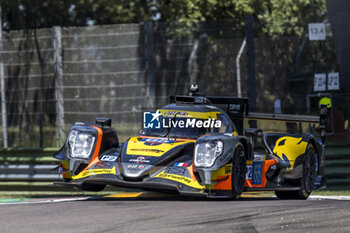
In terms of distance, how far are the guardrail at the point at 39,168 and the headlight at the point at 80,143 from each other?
3.17 meters

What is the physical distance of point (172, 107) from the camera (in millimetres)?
11508

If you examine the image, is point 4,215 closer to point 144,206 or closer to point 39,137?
point 144,206

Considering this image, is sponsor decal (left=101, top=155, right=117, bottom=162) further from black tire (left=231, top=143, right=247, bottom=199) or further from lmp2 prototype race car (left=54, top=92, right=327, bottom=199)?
black tire (left=231, top=143, right=247, bottom=199)

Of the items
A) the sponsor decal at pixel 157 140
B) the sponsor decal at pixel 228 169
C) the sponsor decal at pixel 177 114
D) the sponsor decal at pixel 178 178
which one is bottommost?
the sponsor decal at pixel 178 178

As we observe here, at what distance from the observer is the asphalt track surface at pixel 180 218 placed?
7203 mm

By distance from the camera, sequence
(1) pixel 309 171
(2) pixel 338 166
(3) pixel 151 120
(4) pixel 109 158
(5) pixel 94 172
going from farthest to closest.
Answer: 1. (2) pixel 338 166
2. (1) pixel 309 171
3. (3) pixel 151 120
4. (4) pixel 109 158
5. (5) pixel 94 172

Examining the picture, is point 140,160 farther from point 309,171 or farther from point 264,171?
point 309,171

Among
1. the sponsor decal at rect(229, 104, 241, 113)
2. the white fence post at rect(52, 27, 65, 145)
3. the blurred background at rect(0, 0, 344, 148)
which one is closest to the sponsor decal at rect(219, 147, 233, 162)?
the sponsor decal at rect(229, 104, 241, 113)

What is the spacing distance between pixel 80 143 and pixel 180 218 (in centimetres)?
337

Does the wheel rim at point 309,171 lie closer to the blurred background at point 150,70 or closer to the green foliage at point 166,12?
the blurred background at point 150,70

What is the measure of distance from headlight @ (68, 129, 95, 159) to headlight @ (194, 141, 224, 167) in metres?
1.56

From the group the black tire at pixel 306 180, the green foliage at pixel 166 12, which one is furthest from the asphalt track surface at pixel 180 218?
the green foliage at pixel 166 12

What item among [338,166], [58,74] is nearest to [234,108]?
[338,166]

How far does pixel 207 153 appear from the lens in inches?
388
